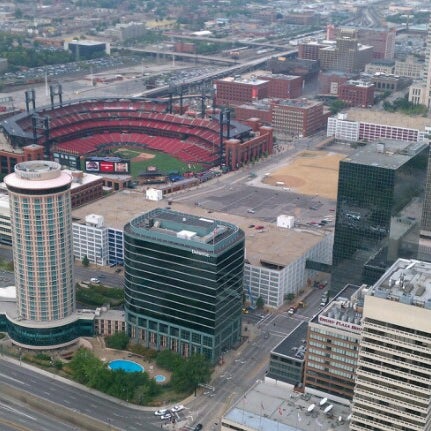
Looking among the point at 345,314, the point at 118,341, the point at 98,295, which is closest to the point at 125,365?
the point at 118,341

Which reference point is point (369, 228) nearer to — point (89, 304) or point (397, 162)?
point (397, 162)

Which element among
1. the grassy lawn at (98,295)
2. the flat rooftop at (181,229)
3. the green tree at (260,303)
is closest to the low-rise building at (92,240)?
the grassy lawn at (98,295)

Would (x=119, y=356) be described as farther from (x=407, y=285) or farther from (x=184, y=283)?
(x=407, y=285)

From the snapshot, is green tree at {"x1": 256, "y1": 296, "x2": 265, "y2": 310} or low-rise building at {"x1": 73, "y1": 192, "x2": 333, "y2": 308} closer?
green tree at {"x1": 256, "y1": 296, "x2": 265, "y2": 310}

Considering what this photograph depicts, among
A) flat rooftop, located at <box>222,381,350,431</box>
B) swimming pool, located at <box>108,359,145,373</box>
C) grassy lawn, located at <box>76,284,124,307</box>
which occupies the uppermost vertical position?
flat rooftop, located at <box>222,381,350,431</box>

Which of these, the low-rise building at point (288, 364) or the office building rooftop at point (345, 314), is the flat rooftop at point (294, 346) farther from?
the office building rooftop at point (345, 314)

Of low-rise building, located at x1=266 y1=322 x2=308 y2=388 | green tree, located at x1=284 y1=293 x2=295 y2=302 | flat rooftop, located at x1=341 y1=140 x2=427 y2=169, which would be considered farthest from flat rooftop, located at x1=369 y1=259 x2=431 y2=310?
green tree, located at x1=284 y1=293 x2=295 y2=302

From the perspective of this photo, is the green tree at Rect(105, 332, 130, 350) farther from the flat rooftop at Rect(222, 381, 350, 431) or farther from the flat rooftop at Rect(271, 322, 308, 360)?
the flat rooftop at Rect(222, 381, 350, 431)
